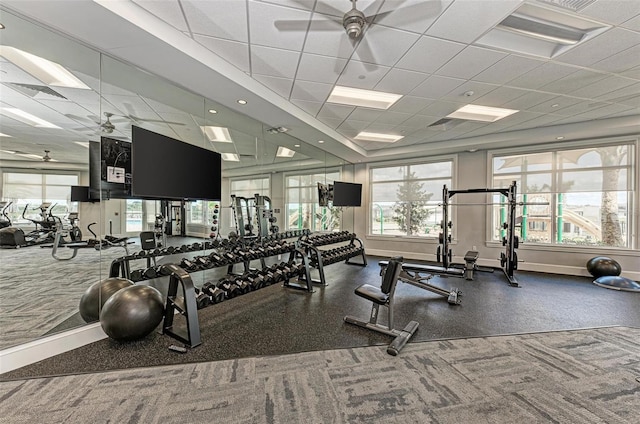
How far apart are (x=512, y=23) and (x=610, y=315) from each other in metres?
3.59

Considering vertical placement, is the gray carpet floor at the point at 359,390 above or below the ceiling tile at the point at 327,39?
below

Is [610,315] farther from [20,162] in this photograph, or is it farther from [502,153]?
[20,162]

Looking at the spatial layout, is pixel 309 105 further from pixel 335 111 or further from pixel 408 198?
pixel 408 198

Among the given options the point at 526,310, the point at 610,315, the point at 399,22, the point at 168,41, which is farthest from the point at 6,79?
the point at 610,315

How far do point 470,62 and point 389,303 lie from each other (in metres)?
2.64

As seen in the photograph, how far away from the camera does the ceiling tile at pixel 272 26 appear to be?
6.94ft

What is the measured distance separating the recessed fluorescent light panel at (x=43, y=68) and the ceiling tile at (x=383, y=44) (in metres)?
2.91

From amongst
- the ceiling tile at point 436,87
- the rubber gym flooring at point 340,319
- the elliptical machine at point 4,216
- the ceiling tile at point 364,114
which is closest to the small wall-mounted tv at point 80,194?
the elliptical machine at point 4,216

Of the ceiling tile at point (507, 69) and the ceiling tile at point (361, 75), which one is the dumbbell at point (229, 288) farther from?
the ceiling tile at point (507, 69)

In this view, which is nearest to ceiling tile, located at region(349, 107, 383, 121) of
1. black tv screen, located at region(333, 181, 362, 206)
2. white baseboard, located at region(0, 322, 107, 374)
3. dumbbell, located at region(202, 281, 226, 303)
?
black tv screen, located at region(333, 181, 362, 206)

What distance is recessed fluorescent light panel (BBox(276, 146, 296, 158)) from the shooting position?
17.3 feet

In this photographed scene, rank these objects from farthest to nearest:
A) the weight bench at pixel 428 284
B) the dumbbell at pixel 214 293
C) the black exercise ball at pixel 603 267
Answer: the black exercise ball at pixel 603 267, the weight bench at pixel 428 284, the dumbbell at pixel 214 293

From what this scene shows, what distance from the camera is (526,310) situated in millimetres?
3416

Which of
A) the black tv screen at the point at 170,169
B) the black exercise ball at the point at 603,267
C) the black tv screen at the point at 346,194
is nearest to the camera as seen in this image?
the black tv screen at the point at 170,169
